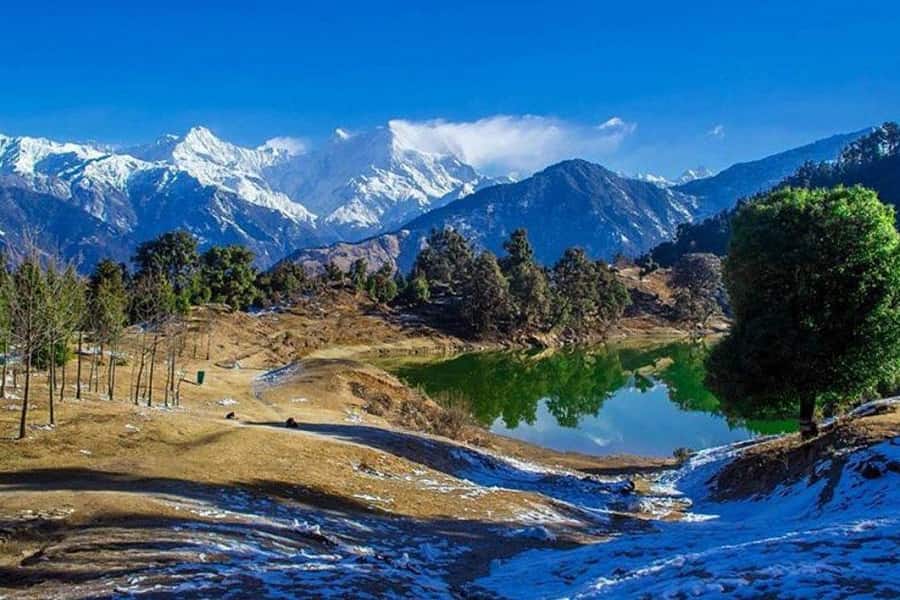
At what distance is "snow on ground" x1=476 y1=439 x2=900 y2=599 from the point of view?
984cm

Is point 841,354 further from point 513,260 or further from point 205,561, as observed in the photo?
point 513,260

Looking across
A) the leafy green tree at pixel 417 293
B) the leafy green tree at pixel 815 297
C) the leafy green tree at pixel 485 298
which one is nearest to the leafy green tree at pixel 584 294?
the leafy green tree at pixel 485 298

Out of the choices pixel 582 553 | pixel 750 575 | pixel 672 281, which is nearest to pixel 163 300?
pixel 582 553

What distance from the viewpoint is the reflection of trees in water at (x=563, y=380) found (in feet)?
206

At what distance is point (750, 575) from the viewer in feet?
33.6

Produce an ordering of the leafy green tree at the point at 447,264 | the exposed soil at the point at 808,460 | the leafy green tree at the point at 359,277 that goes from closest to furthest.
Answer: the exposed soil at the point at 808,460 < the leafy green tree at the point at 359,277 < the leafy green tree at the point at 447,264

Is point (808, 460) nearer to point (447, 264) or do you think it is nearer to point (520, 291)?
point (520, 291)

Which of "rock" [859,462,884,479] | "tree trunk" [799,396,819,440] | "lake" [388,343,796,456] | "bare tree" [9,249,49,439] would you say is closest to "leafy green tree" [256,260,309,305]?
"lake" [388,343,796,456]

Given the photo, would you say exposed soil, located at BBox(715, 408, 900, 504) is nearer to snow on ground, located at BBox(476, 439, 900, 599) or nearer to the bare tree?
snow on ground, located at BBox(476, 439, 900, 599)

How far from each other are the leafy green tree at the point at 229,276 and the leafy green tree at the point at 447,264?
40439 mm

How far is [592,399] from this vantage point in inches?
2758

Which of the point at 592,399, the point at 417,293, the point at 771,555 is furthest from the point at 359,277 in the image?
the point at 771,555

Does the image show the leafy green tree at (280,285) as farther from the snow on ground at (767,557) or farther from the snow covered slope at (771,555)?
the snow on ground at (767,557)

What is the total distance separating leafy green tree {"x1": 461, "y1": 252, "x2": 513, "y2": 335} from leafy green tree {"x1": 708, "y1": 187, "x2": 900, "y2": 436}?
298ft
